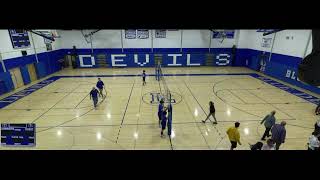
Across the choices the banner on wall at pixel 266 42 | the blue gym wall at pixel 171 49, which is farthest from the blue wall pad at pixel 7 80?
the banner on wall at pixel 266 42

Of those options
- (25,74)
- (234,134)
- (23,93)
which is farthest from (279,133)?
(25,74)

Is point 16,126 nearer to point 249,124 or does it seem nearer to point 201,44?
point 249,124

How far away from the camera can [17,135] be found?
261 inches

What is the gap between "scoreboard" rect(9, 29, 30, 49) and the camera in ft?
57.8

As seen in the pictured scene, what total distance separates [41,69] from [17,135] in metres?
17.8

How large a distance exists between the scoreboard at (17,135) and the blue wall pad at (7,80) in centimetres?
1251

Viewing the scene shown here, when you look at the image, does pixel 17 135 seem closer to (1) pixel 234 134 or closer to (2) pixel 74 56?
(1) pixel 234 134

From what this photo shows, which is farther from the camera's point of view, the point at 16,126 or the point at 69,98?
the point at 69,98

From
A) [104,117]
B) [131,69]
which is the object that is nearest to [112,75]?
[131,69]

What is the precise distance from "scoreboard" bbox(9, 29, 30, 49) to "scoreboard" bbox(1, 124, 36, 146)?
14769 millimetres

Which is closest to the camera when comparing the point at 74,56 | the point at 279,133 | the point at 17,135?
the point at 17,135
